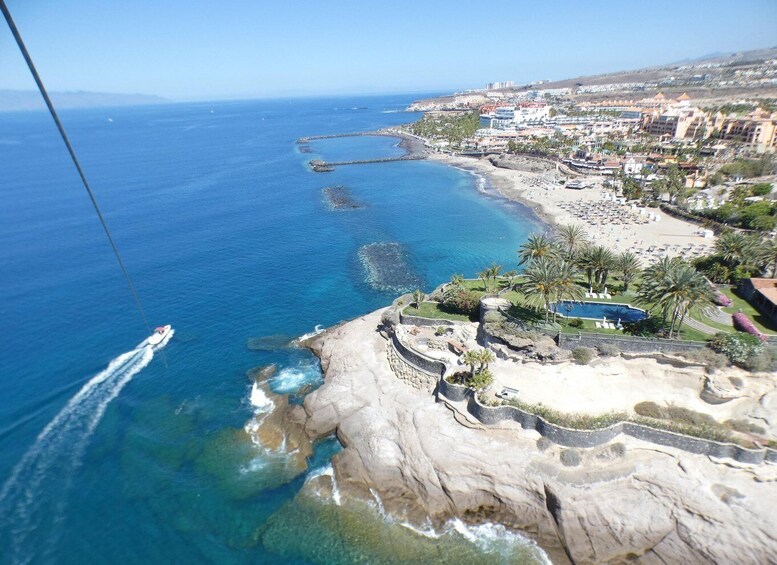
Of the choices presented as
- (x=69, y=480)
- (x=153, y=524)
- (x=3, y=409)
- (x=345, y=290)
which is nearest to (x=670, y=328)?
(x=345, y=290)

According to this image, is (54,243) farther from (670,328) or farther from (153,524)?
(670,328)

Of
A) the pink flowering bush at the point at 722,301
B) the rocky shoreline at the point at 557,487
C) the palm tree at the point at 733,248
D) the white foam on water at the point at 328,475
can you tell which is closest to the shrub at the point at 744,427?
the rocky shoreline at the point at 557,487

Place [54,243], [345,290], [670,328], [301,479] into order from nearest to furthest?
[301,479] < [670,328] < [345,290] < [54,243]

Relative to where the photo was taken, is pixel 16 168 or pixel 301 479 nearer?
pixel 301 479

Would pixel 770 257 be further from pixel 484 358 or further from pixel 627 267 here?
pixel 484 358

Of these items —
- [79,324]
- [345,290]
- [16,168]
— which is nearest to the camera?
[79,324]

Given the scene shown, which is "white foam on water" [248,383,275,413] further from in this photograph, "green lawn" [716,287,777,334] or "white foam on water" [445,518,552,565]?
"green lawn" [716,287,777,334]
